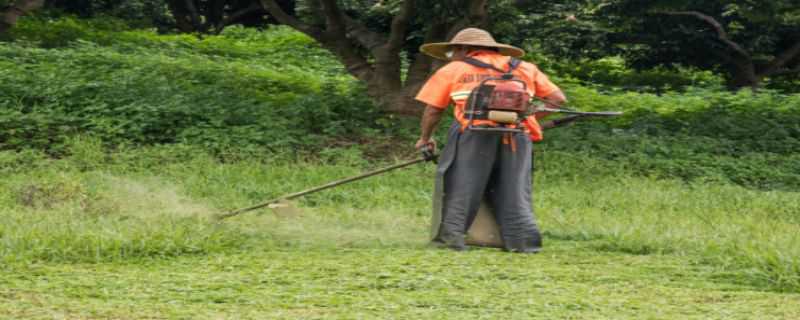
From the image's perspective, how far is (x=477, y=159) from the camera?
25.6 feet

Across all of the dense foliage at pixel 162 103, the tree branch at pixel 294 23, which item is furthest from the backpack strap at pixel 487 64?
the tree branch at pixel 294 23

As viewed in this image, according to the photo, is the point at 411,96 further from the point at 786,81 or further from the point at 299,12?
the point at 786,81

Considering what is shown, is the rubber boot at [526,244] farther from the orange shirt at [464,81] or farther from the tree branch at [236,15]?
the tree branch at [236,15]

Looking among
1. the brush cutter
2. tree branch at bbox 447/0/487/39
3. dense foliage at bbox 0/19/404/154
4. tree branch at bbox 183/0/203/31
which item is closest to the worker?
the brush cutter

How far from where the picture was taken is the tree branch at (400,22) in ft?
45.1

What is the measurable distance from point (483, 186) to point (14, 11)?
11.1 m

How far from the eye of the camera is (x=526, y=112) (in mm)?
7680

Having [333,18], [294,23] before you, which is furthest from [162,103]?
[333,18]

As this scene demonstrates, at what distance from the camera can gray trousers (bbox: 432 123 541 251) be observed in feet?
25.5

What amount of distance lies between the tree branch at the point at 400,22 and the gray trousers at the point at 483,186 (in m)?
6.02

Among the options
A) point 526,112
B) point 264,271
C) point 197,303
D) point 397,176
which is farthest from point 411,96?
point 197,303

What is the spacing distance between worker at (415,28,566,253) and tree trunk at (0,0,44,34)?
10.2 metres

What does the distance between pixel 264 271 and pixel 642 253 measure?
2.56 m

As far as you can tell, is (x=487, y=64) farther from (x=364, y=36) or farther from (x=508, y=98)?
(x=364, y=36)
